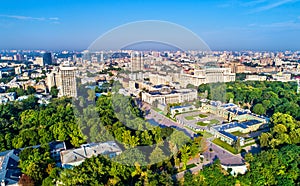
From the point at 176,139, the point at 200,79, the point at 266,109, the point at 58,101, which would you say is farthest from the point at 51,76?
the point at 266,109

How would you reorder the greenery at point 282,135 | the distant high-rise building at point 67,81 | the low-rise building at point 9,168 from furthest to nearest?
the distant high-rise building at point 67,81 → the greenery at point 282,135 → the low-rise building at point 9,168

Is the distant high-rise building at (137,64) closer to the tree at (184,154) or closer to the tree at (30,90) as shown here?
the tree at (30,90)

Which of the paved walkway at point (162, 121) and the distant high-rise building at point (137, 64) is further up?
the distant high-rise building at point (137, 64)

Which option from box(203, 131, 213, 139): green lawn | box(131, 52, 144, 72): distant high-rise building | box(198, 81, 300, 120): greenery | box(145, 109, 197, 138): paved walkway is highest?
box(131, 52, 144, 72): distant high-rise building

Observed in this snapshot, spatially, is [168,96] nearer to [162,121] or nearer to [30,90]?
[162,121]

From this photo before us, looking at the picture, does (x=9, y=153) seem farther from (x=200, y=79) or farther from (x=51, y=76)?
(x=200, y=79)

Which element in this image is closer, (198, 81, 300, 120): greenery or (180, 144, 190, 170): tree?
(180, 144, 190, 170): tree

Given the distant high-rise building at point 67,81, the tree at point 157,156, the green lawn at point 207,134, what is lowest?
the green lawn at point 207,134

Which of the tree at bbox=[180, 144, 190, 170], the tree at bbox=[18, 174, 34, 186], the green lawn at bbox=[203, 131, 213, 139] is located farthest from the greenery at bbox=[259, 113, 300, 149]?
the tree at bbox=[18, 174, 34, 186]

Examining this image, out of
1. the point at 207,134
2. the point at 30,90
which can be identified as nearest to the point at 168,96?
the point at 207,134

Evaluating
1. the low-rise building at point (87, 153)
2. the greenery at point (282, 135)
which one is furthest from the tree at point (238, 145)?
the low-rise building at point (87, 153)

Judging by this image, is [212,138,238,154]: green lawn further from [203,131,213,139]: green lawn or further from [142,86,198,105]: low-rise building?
[142,86,198,105]: low-rise building
